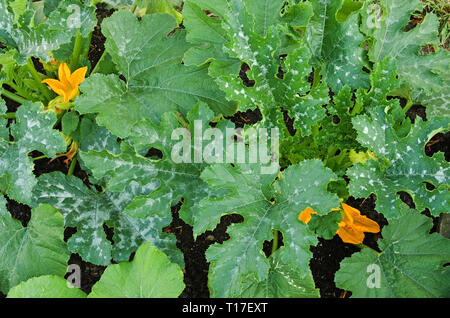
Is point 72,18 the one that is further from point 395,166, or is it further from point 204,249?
point 395,166

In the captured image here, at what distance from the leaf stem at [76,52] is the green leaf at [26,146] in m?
0.55

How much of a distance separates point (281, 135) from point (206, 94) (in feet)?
1.47

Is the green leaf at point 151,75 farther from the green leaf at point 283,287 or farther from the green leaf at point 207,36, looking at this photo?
the green leaf at point 283,287

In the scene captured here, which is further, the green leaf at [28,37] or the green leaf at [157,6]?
the green leaf at [157,6]

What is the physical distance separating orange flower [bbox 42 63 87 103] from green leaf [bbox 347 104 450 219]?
4.58ft

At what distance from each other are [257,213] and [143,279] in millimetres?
548

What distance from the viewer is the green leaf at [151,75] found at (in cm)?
236

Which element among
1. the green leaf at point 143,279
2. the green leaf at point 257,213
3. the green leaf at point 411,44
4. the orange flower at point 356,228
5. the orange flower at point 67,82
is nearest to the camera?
the green leaf at point 257,213

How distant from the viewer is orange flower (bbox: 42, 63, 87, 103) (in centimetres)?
252

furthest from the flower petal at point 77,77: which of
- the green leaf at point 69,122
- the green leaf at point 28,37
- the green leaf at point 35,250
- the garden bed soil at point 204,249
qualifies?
the green leaf at point 35,250

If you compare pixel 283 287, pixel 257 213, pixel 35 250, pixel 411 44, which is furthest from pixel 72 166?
pixel 411 44

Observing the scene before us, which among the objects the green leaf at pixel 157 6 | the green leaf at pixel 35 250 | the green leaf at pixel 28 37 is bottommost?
the green leaf at pixel 35 250

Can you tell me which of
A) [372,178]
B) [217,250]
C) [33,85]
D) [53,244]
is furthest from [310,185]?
[33,85]

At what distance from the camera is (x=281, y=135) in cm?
217
